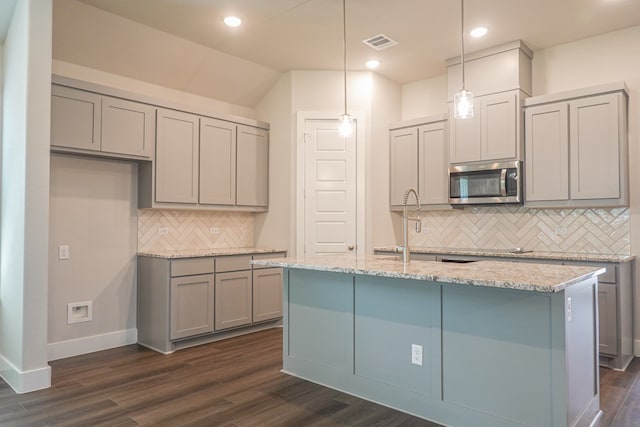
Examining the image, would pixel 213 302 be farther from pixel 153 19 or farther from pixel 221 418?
pixel 153 19

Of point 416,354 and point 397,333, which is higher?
point 397,333

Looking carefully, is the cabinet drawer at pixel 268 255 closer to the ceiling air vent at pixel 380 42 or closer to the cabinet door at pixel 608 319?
the ceiling air vent at pixel 380 42

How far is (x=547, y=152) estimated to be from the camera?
413 cm

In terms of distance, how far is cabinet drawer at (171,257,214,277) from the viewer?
407cm

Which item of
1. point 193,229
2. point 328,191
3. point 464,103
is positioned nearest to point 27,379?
point 193,229

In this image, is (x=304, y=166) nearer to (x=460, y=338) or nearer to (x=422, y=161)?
(x=422, y=161)

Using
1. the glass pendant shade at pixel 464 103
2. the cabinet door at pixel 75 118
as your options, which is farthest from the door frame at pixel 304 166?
the glass pendant shade at pixel 464 103

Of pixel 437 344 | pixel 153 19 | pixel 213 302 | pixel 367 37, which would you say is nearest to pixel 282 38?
pixel 367 37

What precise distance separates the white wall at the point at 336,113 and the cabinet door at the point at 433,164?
448mm

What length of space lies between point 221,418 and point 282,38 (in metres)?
3.42

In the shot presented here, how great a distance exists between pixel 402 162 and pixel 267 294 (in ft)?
7.23

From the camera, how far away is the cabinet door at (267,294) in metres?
4.75

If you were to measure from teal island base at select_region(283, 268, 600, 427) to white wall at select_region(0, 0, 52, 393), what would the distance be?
191cm

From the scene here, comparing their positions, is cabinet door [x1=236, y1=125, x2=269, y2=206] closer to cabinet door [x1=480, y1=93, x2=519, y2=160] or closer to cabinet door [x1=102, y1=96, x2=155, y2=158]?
cabinet door [x1=102, y1=96, x2=155, y2=158]
